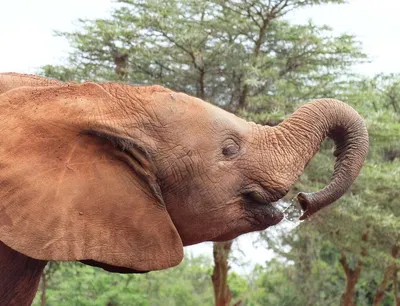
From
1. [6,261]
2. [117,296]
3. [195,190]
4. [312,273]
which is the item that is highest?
[195,190]

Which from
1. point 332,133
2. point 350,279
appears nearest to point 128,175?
point 332,133

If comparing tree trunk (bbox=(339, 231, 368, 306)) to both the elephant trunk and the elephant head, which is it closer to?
the elephant trunk

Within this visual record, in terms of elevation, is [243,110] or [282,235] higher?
[243,110]

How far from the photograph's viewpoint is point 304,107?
1838 mm

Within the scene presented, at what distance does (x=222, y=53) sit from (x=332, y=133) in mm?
7964

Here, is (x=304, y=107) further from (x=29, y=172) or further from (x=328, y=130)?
(x=29, y=172)

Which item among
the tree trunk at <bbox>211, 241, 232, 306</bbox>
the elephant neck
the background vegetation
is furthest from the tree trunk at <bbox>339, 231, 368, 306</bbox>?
the elephant neck

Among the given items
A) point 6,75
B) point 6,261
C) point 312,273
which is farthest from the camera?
point 312,273

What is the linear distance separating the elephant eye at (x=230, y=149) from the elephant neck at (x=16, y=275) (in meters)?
0.46

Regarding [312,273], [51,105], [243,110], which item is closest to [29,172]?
[51,105]

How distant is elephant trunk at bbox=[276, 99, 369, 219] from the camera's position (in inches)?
69.5

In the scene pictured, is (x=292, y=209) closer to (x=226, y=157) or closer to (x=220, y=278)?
(x=226, y=157)

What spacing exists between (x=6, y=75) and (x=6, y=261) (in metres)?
Answer: 0.45

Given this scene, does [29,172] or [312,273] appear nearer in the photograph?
[29,172]
